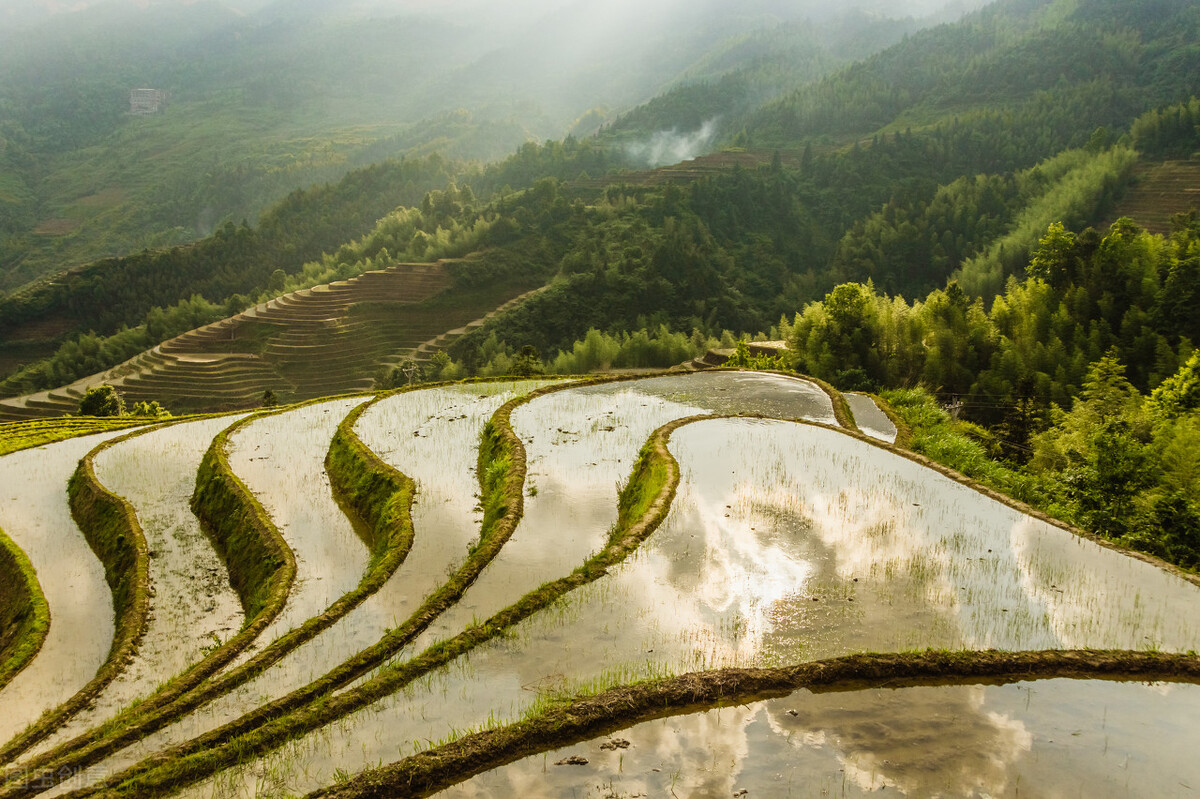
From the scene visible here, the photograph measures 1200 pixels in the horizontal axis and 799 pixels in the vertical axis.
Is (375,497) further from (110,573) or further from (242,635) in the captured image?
(242,635)

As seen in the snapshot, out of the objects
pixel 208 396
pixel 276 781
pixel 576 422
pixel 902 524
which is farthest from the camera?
pixel 208 396

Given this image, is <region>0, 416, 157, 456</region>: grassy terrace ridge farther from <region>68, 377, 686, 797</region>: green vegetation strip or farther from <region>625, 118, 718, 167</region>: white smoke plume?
<region>625, 118, 718, 167</region>: white smoke plume

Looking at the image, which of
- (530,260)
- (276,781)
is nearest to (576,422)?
(276,781)

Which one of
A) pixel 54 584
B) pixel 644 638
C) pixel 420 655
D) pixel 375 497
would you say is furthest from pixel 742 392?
pixel 54 584

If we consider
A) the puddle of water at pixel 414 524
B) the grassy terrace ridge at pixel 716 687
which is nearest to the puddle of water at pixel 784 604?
the grassy terrace ridge at pixel 716 687

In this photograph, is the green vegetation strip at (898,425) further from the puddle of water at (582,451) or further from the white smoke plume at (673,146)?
the white smoke plume at (673,146)

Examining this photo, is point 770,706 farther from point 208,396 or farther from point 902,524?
point 208,396
